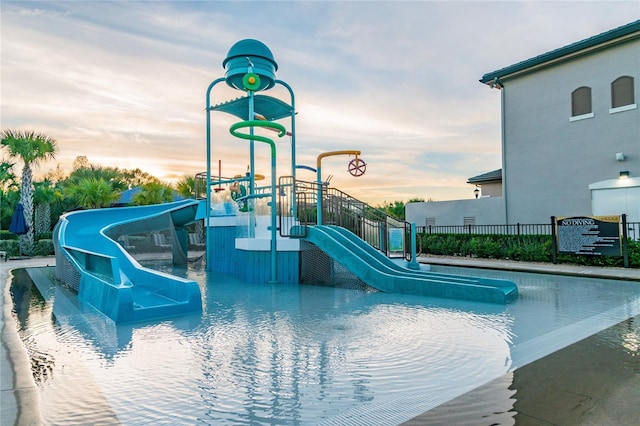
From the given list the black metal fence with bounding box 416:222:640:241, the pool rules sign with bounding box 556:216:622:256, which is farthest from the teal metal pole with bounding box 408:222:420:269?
the black metal fence with bounding box 416:222:640:241

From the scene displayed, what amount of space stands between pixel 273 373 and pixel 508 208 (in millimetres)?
17673

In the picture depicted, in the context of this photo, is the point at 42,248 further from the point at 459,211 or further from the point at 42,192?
the point at 459,211

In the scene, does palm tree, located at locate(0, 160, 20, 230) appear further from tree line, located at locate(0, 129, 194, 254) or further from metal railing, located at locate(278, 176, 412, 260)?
metal railing, located at locate(278, 176, 412, 260)

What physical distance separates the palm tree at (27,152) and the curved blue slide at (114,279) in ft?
33.0

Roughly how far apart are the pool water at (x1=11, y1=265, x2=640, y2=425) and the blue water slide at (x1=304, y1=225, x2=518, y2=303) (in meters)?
0.37

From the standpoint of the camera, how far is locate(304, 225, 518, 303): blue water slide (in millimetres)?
8242

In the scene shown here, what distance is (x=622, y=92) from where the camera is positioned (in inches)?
611

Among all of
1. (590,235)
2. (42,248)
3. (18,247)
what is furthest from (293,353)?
(18,247)

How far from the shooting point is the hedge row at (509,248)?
42.8 ft

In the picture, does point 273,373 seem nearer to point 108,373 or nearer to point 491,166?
point 108,373

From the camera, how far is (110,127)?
20984mm

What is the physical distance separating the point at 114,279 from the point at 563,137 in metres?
17.7

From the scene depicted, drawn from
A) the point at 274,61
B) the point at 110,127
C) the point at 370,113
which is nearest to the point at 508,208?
the point at 370,113

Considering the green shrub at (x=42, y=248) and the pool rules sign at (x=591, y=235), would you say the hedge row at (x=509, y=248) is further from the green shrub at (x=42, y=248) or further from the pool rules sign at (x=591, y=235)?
the green shrub at (x=42, y=248)
